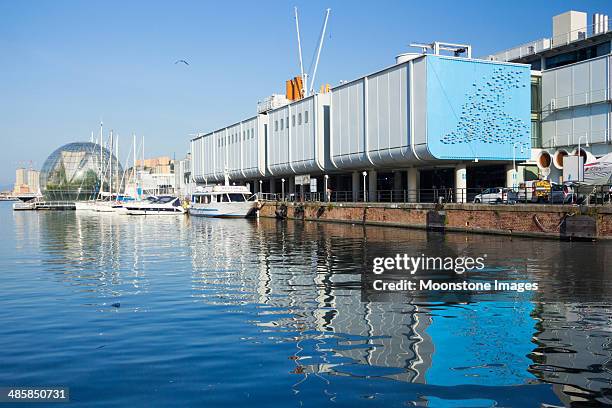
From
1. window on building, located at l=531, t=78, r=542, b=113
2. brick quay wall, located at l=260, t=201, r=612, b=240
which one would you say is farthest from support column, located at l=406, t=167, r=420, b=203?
window on building, located at l=531, t=78, r=542, b=113

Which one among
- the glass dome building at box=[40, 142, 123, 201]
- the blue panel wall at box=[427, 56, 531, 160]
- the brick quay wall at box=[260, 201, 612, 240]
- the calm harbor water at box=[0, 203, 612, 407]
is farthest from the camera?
the glass dome building at box=[40, 142, 123, 201]

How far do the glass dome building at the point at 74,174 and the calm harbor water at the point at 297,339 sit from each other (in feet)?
468

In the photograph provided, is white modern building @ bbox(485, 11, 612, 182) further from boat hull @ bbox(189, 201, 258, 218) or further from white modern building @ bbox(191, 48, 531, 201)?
boat hull @ bbox(189, 201, 258, 218)

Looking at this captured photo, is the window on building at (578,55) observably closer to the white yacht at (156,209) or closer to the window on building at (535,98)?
the window on building at (535,98)

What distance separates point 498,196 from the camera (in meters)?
44.6

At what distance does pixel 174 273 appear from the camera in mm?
23172

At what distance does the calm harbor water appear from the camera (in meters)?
9.21

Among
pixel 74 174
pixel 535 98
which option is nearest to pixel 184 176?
pixel 74 174

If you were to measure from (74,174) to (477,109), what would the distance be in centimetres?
13294

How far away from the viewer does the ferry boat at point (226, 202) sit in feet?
246

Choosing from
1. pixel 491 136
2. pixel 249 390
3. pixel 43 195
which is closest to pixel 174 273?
pixel 249 390

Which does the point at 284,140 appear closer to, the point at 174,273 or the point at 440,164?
the point at 440,164

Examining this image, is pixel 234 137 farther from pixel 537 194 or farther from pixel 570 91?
pixel 537 194

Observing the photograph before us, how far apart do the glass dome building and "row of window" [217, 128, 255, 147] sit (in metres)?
61.5
